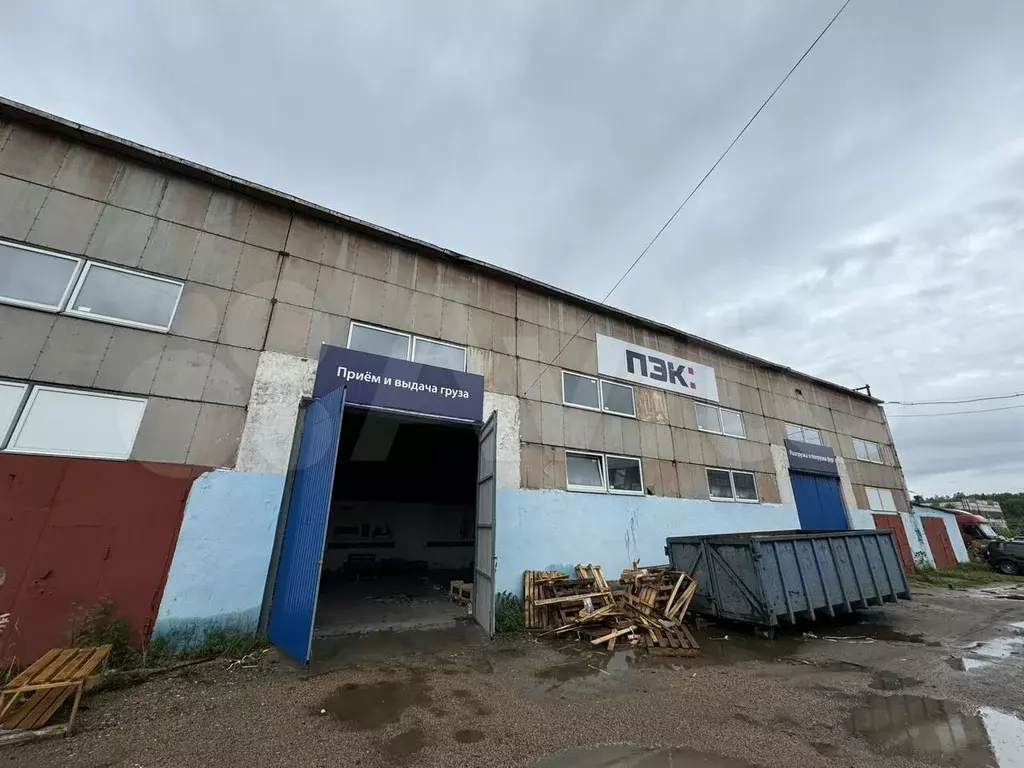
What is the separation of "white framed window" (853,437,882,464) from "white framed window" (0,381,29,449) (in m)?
23.2

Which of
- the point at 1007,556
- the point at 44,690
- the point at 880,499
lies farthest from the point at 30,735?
the point at 1007,556

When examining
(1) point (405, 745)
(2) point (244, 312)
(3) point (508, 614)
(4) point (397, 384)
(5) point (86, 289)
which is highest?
(2) point (244, 312)

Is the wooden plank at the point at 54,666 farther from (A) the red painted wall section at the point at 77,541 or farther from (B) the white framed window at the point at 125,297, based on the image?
(B) the white framed window at the point at 125,297

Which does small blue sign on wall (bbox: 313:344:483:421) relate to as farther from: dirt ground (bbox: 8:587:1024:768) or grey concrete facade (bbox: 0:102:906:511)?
dirt ground (bbox: 8:587:1024:768)

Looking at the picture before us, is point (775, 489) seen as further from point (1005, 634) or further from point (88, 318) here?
point (88, 318)

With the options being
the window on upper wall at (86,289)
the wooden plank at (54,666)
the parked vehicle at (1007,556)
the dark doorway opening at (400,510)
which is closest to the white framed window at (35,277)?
the window on upper wall at (86,289)

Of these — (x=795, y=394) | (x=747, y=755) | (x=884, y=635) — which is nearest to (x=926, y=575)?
(x=795, y=394)

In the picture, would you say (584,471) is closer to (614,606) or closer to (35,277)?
(614,606)

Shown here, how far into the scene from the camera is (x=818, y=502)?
14391 millimetres

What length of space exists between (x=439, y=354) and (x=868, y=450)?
18949 millimetres

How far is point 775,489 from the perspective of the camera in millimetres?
13086

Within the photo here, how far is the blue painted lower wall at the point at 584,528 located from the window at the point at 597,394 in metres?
2.11

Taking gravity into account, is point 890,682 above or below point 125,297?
below

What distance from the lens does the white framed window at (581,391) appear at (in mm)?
9989
